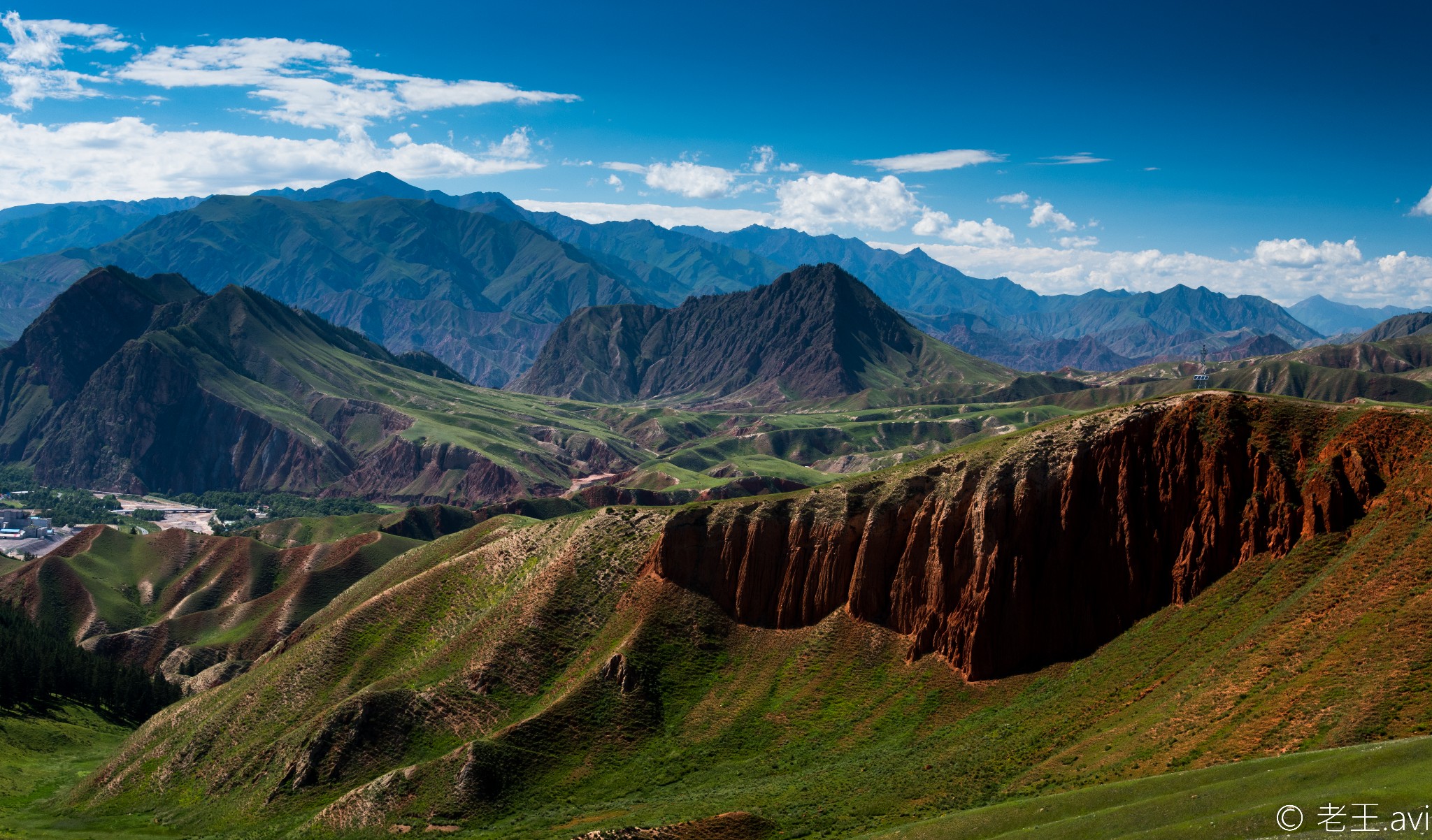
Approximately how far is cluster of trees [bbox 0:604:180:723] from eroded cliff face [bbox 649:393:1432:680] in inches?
4195

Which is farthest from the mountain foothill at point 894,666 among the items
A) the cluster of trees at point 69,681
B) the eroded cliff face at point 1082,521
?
the cluster of trees at point 69,681

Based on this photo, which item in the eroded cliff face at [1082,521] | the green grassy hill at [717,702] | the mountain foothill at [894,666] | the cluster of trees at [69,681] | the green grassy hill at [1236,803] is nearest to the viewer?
the green grassy hill at [1236,803]

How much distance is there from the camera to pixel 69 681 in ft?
513

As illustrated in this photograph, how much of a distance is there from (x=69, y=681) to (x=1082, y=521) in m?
146

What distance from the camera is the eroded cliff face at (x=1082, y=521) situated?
8806 cm

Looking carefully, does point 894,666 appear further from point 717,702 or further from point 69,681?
point 69,681

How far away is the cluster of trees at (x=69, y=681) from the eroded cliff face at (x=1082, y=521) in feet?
350

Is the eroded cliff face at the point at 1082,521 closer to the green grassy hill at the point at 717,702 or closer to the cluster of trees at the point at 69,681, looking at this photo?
the green grassy hill at the point at 717,702

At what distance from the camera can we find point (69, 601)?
7815 inches

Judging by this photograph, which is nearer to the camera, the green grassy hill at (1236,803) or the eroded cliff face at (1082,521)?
the green grassy hill at (1236,803)

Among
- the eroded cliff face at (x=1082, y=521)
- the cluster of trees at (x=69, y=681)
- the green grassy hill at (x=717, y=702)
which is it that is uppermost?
Result: the eroded cliff face at (x=1082, y=521)

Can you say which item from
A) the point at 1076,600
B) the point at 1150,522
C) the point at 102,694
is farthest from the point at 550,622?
the point at 102,694

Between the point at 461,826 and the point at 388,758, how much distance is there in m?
16.4

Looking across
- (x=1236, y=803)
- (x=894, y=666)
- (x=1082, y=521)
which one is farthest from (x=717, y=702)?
(x=1236, y=803)
